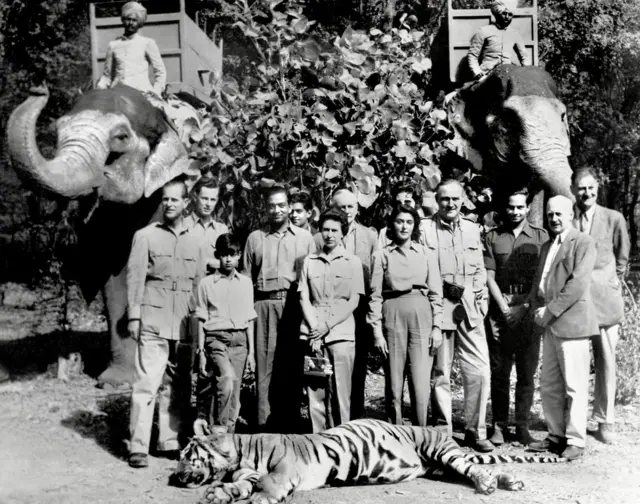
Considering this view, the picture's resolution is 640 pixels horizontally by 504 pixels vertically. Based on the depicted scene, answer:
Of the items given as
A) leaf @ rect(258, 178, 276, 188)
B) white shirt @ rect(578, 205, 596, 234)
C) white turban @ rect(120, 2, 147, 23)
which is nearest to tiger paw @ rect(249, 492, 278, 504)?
leaf @ rect(258, 178, 276, 188)

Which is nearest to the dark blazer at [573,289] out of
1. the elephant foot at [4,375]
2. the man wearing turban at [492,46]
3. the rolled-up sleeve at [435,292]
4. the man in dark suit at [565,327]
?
the man in dark suit at [565,327]

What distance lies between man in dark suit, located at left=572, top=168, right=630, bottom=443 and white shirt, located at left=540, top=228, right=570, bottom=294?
19.0 inches

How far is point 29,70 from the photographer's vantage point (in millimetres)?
15086

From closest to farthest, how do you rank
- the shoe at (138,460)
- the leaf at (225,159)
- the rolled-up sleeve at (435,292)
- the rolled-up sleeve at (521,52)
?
the shoe at (138,460) → the rolled-up sleeve at (435,292) → the leaf at (225,159) → the rolled-up sleeve at (521,52)

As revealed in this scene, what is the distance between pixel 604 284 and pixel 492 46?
430 centimetres

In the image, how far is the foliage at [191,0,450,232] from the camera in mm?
7227

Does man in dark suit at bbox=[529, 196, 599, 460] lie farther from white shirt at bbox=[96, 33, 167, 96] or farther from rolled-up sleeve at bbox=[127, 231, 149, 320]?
white shirt at bbox=[96, 33, 167, 96]

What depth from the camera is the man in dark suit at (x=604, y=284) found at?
6.59 m

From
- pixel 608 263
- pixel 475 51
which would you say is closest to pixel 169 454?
pixel 608 263

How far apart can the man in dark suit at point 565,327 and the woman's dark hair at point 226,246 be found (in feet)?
7.16

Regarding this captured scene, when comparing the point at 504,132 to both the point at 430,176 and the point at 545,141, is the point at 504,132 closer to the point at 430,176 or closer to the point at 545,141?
the point at 545,141

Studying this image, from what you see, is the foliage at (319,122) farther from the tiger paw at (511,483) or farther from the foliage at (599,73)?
the foliage at (599,73)

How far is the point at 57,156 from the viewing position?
695cm

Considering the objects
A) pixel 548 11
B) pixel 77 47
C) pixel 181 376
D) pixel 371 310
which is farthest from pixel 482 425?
pixel 77 47
